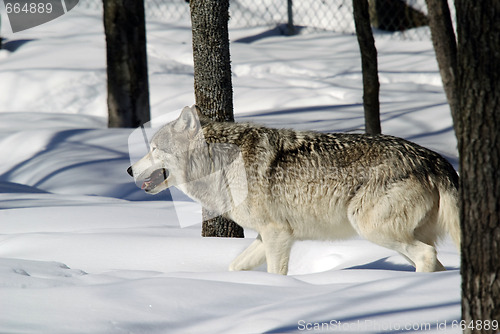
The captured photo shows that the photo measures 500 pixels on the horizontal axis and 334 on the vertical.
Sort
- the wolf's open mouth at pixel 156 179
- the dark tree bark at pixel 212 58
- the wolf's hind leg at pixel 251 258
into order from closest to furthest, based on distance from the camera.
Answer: the wolf's hind leg at pixel 251 258
the wolf's open mouth at pixel 156 179
the dark tree bark at pixel 212 58

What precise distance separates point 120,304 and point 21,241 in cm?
223

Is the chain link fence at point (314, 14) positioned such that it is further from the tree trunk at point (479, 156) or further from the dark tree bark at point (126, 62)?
the tree trunk at point (479, 156)

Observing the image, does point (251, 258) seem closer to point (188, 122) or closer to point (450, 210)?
point (188, 122)

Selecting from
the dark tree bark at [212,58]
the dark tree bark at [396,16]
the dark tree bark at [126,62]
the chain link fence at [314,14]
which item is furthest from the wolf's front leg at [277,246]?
the dark tree bark at [396,16]

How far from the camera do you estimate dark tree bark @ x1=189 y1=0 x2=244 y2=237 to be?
514 centimetres

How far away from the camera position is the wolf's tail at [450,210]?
405 cm

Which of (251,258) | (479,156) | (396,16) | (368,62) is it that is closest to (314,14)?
(396,16)

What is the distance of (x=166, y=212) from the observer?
654cm

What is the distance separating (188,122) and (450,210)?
182cm

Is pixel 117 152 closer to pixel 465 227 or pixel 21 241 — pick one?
pixel 21 241

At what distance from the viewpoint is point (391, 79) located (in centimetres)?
→ 1291

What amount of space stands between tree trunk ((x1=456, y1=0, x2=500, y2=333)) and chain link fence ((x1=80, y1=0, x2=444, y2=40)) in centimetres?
1359

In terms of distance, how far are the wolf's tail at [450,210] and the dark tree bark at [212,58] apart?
1.88 metres

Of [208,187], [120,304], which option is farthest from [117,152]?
[120,304]
